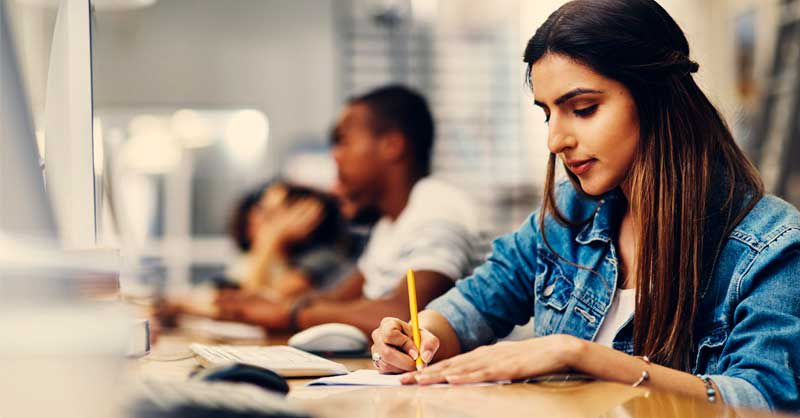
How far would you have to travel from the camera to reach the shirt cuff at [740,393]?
1.04 metres

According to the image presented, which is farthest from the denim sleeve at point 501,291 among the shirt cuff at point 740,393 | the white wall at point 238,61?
the white wall at point 238,61

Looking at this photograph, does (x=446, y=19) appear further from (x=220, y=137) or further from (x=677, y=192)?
(x=677, y=192)

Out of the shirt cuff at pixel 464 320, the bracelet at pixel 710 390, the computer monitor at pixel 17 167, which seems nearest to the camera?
the computer monitor at pixel 17 167

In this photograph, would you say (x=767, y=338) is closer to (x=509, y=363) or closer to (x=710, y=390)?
(x=710, y=390)

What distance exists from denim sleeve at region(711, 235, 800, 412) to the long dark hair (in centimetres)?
7

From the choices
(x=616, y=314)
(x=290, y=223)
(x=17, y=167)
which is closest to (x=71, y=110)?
(x=17, y=167)

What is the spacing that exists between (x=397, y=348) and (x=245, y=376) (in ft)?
1.44

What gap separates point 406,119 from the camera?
103 inches

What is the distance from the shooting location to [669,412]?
84cm

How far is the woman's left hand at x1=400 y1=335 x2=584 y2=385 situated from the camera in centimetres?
104

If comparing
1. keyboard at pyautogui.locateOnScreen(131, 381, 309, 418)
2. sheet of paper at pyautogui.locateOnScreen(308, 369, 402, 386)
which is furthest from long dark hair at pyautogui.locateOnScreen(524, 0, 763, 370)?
keyboard at pyautogui.locateOnScreen(131, 381, 309, 418)

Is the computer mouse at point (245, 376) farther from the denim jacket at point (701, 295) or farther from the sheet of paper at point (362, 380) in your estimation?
the denim jacket at point (701, 295)

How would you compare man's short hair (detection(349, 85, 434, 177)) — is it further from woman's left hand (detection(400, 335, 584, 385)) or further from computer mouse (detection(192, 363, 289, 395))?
computer mouse (detection(192, 363, 289, 395))

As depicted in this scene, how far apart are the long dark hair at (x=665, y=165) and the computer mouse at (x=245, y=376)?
57cm
